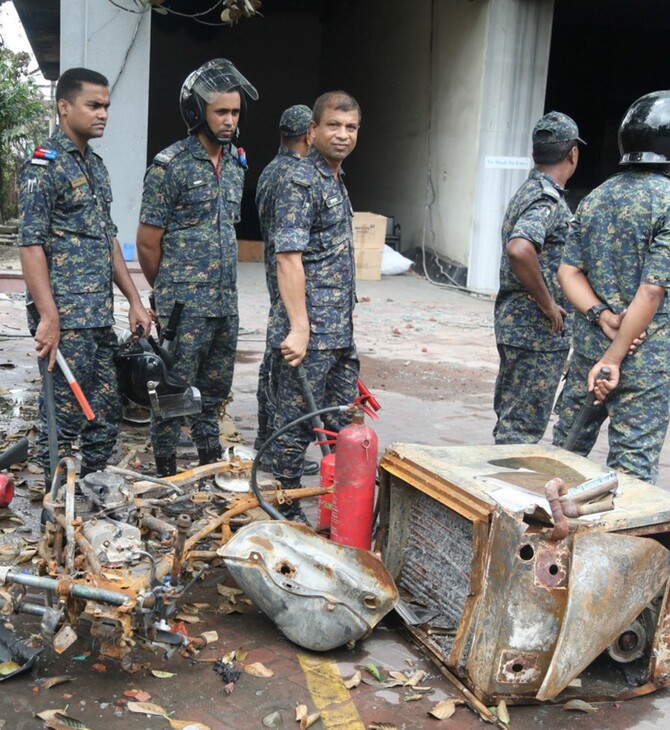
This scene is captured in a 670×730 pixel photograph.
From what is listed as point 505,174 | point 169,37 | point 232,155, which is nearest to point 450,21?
point 505,174

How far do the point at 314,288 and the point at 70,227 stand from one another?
4.13ft

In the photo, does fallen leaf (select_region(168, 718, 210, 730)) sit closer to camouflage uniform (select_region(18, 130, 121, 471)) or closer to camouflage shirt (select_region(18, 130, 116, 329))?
camouflage uniform (select_region(18, 130, 121, 471))

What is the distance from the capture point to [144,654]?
3357 millimetres

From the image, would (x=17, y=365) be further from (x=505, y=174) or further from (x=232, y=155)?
(x=505, y=174)

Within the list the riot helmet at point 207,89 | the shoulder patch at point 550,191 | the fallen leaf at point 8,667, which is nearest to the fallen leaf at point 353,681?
the fallen leaf at point 8,667

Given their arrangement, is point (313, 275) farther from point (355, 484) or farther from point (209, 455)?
point (209, 455)

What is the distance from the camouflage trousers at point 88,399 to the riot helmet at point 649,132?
2.73 m

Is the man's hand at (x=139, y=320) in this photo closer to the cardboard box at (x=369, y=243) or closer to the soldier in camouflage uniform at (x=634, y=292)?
the soldier in camouflage uniform at (x=634, y=292)

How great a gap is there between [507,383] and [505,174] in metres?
9.62

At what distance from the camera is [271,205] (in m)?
5.55

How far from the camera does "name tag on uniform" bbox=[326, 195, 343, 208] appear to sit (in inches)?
177

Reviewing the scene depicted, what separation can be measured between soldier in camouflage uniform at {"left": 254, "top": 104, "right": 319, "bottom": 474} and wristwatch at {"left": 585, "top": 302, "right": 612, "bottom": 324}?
178cm

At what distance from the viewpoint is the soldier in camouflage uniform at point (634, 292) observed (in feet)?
13.1

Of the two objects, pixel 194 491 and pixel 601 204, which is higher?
pixel 601 204
